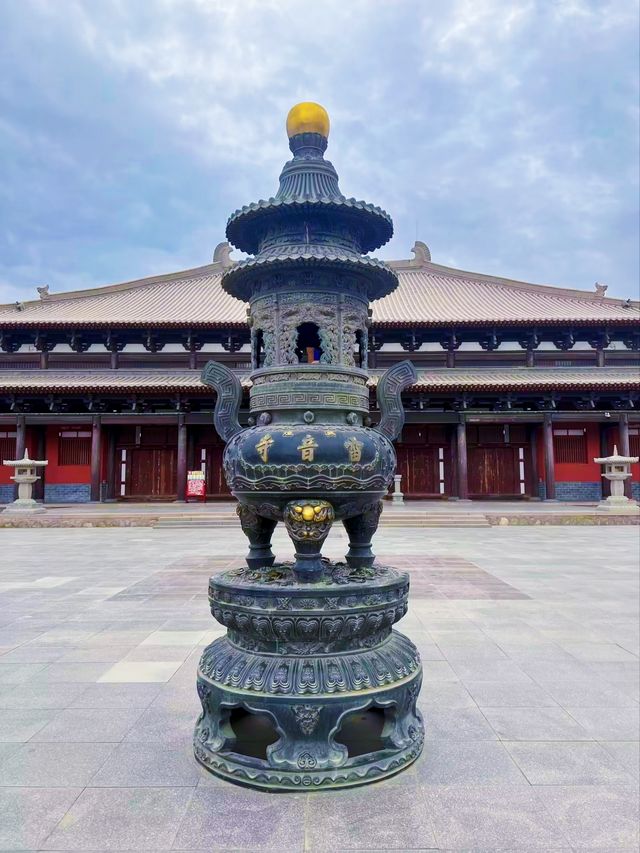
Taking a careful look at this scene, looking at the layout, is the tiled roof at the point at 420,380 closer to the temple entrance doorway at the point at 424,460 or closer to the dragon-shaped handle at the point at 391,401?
the temple entrance doorway at the point at 424,460

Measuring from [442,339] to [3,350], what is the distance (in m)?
16.4

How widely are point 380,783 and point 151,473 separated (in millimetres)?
19118

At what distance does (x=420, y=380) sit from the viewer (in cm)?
1845

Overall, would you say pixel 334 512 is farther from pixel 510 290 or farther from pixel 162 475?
pixel 510 290

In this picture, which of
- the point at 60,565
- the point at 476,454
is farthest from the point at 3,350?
the point at 476,454

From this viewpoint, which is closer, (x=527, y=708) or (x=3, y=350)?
(x=527, y=708)

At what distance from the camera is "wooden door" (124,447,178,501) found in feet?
67.5

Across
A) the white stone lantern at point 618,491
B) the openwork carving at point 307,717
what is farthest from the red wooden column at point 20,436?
the openwork carving at point 307,717

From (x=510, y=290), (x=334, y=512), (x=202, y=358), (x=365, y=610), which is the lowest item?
(x=365, y=610)

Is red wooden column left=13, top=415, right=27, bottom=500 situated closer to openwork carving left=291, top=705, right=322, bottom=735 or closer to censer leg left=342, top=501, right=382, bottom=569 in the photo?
censer leg left=342, top=501, right=382, bottom=569

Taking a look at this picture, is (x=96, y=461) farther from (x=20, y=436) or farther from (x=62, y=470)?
(x=20, y=436)

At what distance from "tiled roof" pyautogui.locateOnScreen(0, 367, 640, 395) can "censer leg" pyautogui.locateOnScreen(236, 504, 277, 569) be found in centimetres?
1272

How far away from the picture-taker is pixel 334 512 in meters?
3.05

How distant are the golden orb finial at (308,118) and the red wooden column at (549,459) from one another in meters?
17.0
